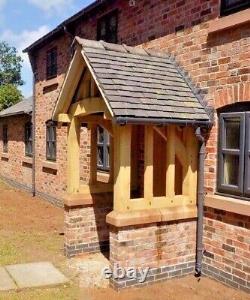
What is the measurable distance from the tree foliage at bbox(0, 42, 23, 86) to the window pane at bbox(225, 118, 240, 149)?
165ft

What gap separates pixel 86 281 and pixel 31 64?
11.2 metres

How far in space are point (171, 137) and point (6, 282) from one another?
3.69 metres

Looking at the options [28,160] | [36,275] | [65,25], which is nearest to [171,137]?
[36,275]

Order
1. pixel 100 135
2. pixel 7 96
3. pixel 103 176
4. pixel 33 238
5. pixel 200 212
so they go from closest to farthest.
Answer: pixel 200 212
pixel 33 238
pixel 103 176
pixel 100 135
pixel 7 96

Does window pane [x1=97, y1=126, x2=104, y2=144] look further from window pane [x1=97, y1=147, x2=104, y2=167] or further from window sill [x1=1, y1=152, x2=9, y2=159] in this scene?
window sill [x1=1, y1=152, x2=9, y2=159]

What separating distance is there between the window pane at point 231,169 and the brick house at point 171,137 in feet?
Answer: 0.06

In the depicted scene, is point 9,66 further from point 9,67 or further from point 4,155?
point 4,155

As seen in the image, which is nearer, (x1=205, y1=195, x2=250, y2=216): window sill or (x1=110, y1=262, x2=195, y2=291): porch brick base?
(x1=205, y1=195, x2=250, y2=216): window sill

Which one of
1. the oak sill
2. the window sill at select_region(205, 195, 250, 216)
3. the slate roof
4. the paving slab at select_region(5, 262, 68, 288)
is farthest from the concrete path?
the slate roof

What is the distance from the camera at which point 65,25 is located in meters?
11.8


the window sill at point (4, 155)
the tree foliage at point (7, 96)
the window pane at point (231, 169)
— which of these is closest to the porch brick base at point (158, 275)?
the window pane at point (231, 169)

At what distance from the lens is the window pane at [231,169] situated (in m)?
6.40

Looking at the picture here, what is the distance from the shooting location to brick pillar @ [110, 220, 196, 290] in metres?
6.18

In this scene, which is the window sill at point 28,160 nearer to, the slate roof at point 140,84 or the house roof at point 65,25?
the house roof at point 65,25
